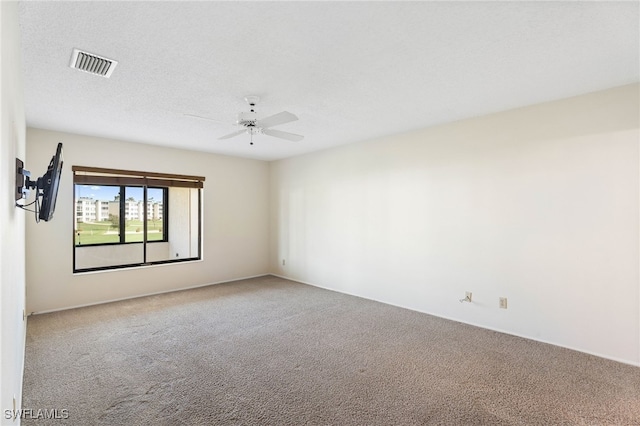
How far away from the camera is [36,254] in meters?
4.32

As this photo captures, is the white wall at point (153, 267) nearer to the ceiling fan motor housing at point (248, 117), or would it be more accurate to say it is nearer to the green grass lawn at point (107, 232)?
the green grass lawn at point (107, 232)

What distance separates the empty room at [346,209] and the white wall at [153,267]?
0.12ft

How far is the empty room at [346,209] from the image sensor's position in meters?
2.07

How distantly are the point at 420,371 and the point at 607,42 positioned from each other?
2.91m

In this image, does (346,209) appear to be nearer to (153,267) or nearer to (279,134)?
(279,134)

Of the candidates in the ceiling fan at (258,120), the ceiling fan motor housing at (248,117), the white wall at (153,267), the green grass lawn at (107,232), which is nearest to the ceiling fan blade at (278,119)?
the ceiling fan at (258,120)

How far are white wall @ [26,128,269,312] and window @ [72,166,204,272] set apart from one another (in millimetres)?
173

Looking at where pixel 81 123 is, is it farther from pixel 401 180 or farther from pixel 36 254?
pixel 401 180

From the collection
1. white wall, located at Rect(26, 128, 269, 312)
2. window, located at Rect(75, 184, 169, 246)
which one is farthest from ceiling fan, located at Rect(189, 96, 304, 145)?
window, located at Rect(75, 184, 169, 246)

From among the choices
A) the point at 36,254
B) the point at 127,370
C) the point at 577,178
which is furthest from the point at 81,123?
the point at 577,178

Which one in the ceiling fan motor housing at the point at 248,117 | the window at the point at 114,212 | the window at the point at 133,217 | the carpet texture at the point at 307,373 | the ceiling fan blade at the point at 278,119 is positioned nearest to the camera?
the carpet texture at the point at 307,373

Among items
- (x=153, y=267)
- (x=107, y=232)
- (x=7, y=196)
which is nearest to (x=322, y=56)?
(x=7, y=196)

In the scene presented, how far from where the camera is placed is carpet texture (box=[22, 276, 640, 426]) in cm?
224

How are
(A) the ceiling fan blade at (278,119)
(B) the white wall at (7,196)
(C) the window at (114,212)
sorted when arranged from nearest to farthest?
1. (B) the white wall at (7,196)
2. (A) the ceiling fan blade at (278,119)
3. (C) the window at (114,212)
